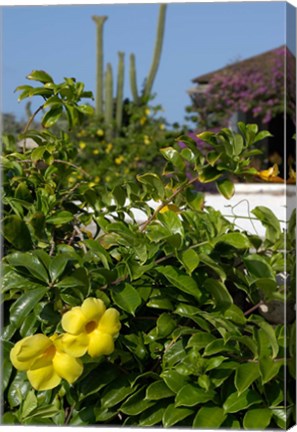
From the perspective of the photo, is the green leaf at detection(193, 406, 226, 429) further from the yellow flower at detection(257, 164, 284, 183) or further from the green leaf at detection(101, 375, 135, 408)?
the yellow flower at detection(257, 164, 284, 183)

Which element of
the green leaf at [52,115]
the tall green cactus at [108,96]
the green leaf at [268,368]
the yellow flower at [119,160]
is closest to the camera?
the green leaf at [268,368]

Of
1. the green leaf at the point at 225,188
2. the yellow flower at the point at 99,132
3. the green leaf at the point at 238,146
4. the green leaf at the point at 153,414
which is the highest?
the yellow flower at the point at 99,132

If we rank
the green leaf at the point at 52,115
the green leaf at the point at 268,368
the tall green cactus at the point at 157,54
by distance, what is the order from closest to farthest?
the green leaf at the point at 268,368 → the green leaf at the point at 52,115 → the tall green cactus at the point at 157,54

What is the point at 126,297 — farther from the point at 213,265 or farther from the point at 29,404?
the point at 29,404

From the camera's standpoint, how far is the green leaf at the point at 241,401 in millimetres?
1065

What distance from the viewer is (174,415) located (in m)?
1.09

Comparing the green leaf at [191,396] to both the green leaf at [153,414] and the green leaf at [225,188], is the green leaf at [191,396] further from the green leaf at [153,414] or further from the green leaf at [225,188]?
the green leaf at [225,188]

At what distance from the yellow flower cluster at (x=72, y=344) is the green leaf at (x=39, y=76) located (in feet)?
1.73

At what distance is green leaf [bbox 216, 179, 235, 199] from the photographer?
1.14 meters

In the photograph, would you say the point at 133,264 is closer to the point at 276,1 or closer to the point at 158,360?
the point at 158,360

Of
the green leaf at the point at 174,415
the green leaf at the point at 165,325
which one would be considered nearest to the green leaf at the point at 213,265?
the green leaf at the point at 165,325

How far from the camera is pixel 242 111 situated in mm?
10086

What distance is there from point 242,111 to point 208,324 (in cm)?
922

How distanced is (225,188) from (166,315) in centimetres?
22
